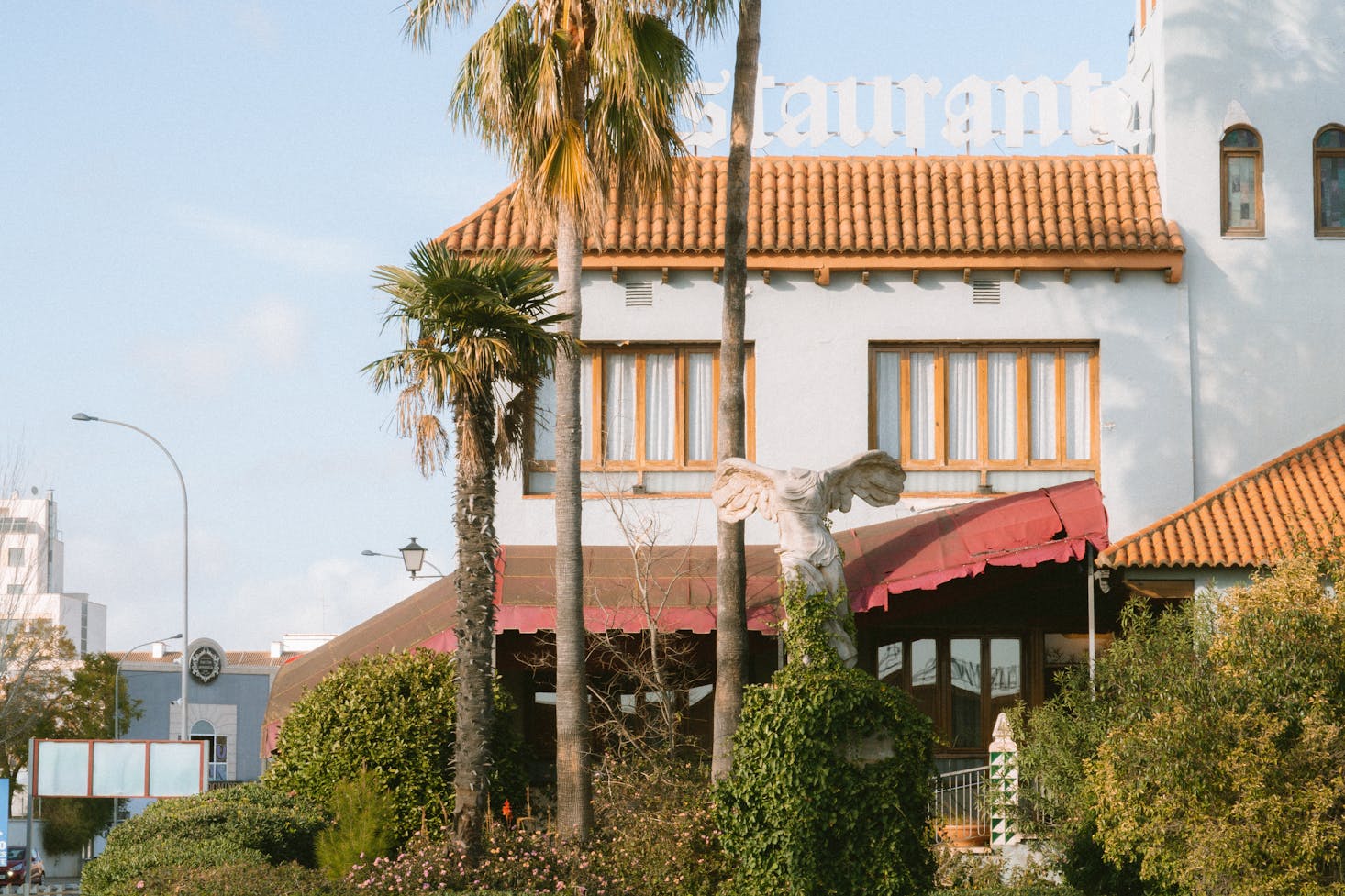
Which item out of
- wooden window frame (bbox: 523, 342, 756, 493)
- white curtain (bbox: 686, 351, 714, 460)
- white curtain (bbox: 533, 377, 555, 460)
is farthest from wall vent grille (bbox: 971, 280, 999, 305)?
white curtain (bbox: 533, 377, 555, 460)

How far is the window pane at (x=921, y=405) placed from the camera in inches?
910

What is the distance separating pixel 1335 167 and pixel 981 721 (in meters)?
9.65

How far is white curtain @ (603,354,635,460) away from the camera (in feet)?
76.4

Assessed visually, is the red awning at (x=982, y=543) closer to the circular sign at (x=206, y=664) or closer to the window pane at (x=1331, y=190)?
the window pane at (x=1331, y=190)

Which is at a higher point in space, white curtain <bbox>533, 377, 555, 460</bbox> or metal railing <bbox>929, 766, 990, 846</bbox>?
white curtain <bbox>533, 377, 555, 460</bbox>

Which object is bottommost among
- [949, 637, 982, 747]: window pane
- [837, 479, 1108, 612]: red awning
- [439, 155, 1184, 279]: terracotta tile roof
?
[949, 637, 982, 747]: window pane

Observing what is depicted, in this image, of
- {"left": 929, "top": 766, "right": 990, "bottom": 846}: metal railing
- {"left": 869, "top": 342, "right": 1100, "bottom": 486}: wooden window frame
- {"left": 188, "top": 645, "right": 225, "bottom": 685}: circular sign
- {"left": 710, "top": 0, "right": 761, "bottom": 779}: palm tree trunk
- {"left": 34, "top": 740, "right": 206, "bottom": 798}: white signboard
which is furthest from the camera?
{"left": 188, "top": 645, "right": 225, "bottom": 685}: circular sign

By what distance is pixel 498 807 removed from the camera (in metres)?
18.8

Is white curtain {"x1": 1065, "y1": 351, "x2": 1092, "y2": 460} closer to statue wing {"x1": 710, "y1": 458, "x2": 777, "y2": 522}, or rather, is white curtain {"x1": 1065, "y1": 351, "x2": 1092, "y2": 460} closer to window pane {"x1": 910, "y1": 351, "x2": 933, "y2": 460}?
window pane {"x1": 910, "y1": 351, "x2": 933, "y2": 460}

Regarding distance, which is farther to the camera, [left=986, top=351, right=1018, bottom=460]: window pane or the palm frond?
[left=986, top=351, right=1018, bottom=460]: window pane

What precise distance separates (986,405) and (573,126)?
26.8ft

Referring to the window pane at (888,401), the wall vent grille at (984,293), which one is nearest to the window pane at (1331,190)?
the wall vent grille at (984,293)

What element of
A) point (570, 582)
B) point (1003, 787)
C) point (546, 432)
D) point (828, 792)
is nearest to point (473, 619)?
point (570, 582)

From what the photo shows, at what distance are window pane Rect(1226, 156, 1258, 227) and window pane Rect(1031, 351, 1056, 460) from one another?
3.40 metres
